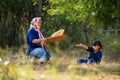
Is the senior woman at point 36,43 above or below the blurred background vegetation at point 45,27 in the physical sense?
above

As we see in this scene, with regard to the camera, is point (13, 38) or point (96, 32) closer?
point (13, 38)

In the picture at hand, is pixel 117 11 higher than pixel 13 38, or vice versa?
pixel 117 11

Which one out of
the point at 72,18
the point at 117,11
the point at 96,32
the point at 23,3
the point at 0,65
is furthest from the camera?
the point at 96,32

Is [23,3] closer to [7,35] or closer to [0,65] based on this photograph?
[7,35]

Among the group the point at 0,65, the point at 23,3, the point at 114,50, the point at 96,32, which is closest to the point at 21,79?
the point at 0,65

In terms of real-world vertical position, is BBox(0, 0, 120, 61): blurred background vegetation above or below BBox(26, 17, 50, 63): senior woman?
below

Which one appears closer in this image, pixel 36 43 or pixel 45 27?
pixel 36 43

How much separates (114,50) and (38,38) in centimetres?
668

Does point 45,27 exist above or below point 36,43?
below

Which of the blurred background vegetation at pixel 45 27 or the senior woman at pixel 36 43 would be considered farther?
the blurred background vegetation at pixel 45 27

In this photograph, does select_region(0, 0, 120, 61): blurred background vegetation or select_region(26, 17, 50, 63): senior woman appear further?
select_region(0, 0, 120, 61): blurred background vegetation

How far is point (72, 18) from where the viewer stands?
1245 cm

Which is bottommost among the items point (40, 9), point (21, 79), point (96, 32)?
point (96, 32)

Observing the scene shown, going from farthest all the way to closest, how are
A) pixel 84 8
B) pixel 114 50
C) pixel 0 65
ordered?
1. pixel 114 50
2. pixel 84 8
3. pixel 0 65
